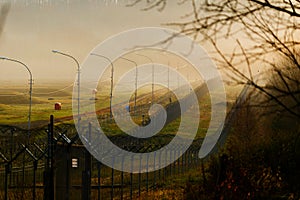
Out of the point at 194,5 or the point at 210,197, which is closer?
the point at 194,5

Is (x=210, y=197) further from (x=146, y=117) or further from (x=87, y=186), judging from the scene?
(x=146, y=117)

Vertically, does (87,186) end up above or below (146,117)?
below

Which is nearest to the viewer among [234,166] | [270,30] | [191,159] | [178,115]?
[270,30]

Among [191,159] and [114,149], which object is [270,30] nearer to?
[114,149]

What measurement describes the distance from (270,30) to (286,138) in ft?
45.2

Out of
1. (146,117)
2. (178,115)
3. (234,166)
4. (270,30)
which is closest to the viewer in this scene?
(270,30)

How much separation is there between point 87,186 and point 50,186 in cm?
182

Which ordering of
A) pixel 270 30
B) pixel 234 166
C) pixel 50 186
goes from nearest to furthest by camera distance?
pixel 270 30, pixel 234 166, pixel 50 186

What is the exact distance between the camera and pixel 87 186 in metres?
19.2

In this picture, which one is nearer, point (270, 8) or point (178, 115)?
point (270, 8)

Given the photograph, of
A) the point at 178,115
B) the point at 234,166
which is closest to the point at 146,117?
the point at 178,115

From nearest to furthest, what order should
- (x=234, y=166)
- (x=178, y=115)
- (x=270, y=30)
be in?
(x=270, y=30) < (x=234, y=166) < (x=178, y=115)

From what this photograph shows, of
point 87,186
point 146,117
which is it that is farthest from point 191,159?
point 87,186

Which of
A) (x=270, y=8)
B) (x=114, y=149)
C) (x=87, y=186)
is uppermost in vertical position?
(x=270, y=8)
